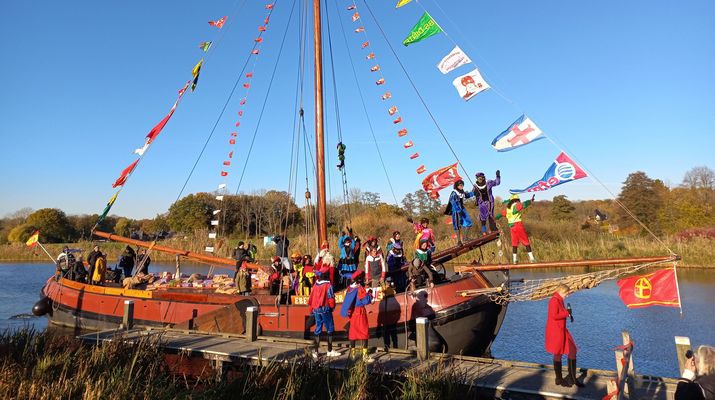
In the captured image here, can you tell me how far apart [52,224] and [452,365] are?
66866mm

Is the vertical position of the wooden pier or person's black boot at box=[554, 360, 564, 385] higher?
person's black boot at box=[554, 360, 564, 385]

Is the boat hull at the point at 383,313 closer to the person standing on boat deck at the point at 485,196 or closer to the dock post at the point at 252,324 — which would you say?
the dock post at the point at 252,324

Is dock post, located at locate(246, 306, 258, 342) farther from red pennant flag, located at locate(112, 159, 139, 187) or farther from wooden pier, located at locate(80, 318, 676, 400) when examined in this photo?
red pennant flag, located at locate(112, 159, 139, 187)

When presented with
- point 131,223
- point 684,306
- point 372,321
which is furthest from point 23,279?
point 131,223

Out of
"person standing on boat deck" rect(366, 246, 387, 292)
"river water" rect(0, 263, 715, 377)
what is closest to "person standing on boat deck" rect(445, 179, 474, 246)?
"person standing on boat deck" rect(366, 246, 387, 292)

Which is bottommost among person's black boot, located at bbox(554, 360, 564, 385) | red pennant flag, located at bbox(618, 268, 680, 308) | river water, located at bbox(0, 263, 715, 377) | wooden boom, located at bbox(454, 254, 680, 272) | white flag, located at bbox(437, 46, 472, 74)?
river water, located at bbox(0, 263, 715, 377)

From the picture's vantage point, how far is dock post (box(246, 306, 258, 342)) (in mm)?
9953

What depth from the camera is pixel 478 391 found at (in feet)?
22.3

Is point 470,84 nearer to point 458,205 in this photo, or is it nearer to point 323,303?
point 458,205

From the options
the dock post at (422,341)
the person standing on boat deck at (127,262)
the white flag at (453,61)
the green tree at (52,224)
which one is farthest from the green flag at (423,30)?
the green tree at (52,224)

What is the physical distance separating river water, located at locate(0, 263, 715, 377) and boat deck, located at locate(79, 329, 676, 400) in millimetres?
3316

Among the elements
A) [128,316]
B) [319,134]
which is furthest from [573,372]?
[128,316]

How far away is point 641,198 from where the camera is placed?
44562mm

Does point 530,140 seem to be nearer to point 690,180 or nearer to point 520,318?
point 520,318
